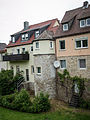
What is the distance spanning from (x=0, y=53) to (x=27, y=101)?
2004 centimetres

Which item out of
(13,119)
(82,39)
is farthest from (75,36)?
(13,119)

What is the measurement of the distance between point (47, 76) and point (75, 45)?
6341 mm

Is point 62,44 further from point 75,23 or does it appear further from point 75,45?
point 75,23

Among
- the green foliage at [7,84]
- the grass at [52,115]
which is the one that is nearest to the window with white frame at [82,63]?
the grass at [52,115]

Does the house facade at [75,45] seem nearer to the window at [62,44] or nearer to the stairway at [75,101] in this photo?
the window at [62,44]

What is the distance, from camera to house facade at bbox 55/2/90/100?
60.2ft

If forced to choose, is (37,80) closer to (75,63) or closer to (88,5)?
(75,63)

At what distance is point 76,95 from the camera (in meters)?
19.4

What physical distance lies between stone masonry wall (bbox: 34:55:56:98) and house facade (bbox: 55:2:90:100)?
106 cm

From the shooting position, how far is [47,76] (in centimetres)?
2105

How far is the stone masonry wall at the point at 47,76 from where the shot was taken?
69.1 ft

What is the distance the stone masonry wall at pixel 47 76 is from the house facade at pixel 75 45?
41.7 inches

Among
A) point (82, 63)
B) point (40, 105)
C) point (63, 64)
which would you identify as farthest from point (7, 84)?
point (82, 63)

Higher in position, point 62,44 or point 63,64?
point 62,44
